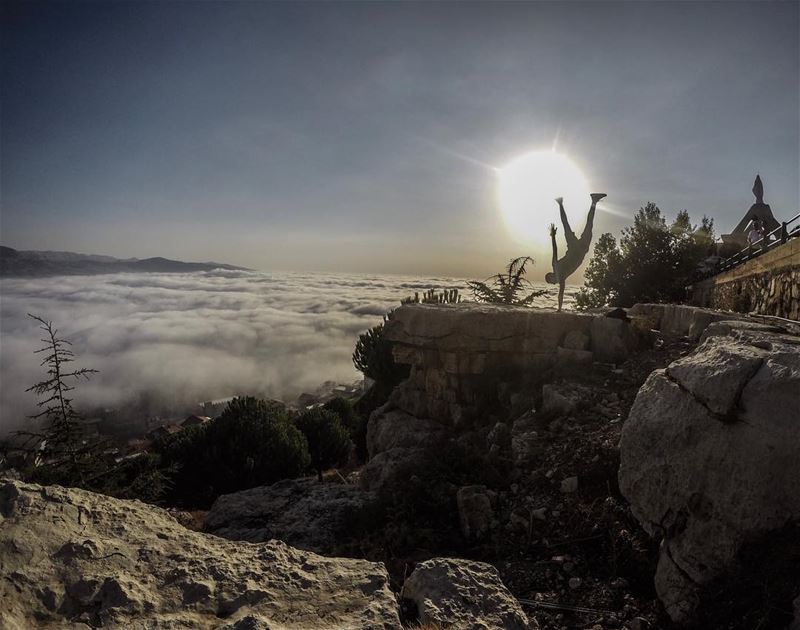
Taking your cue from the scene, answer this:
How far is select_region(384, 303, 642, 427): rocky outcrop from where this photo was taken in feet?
26.2

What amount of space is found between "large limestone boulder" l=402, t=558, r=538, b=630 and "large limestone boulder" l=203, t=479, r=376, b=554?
3.01 meters

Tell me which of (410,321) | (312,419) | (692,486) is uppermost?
(410,321)

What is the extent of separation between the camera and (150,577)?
2791mm

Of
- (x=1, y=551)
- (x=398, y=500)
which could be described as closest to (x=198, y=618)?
(x=1, y=551)

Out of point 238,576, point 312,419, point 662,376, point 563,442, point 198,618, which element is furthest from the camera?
point 312,419

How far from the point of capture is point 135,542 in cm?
310

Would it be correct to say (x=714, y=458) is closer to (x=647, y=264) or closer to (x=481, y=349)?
(x=481, y=349)

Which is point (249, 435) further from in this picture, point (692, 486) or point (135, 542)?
point (692, 486)

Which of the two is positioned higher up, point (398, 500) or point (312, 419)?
point (398, 500)

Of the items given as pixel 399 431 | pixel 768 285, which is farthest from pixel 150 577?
pixel 768 285

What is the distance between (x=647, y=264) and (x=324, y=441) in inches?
670

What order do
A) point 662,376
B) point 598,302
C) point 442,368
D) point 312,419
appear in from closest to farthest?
point 662,376 → point 442,368 → point 312,419 → point 598,302

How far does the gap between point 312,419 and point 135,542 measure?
15.5 metres

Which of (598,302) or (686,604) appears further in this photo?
(598,302)
